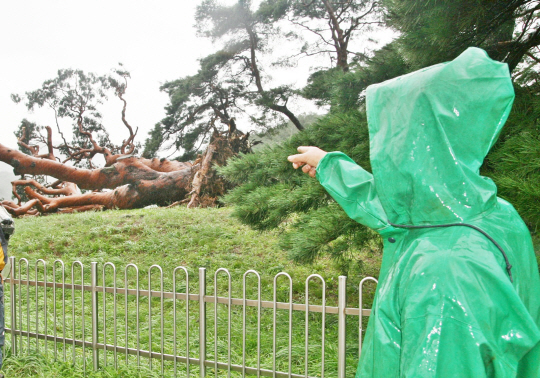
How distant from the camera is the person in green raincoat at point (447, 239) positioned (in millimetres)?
694

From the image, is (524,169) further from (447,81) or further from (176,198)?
(176,198)

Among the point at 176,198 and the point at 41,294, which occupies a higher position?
the point at 176,198

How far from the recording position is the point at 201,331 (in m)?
2.76

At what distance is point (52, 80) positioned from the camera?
36.0 ft

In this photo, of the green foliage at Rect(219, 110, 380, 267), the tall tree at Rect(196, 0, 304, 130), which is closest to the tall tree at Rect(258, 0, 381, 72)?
the tall tree at Rect(196, 0, 304, 130)

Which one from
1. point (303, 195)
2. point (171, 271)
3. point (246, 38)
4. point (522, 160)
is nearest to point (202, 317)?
point (303, 195)

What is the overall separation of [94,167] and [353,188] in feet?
38.2

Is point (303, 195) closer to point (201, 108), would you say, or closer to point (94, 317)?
point (94, 317)

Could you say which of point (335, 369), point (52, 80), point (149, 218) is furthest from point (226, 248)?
point (52, 80)

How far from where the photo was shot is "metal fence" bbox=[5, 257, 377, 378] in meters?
2.53

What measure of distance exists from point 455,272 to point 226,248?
20.3 ft

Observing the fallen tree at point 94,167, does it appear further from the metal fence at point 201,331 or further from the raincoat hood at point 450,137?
the raincoat hood at point 450,137

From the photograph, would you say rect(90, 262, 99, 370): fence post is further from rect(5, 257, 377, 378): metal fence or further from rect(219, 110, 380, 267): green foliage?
rect(219, 110, 380, 267): green foliage

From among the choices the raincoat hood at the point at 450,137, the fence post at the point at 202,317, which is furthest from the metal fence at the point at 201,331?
the raincoat hood at the point at 450,137
